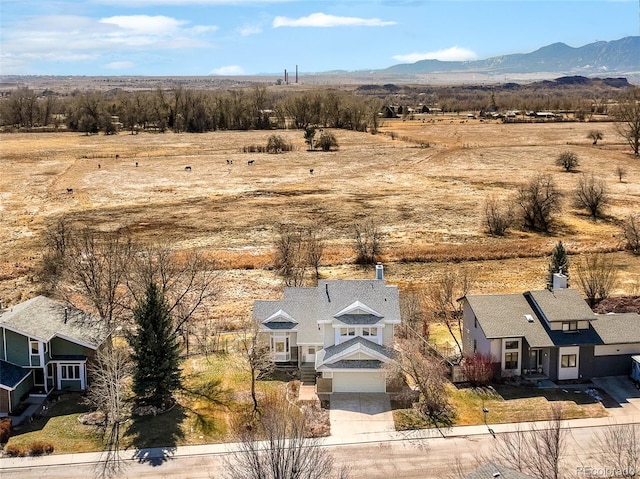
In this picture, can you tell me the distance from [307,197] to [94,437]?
5335 centimetres

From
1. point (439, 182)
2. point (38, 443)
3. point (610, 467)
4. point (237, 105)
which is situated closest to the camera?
point (610, 467)

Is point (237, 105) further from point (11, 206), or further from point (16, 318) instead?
point (16, 318)

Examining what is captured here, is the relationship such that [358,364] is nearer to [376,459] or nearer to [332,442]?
[332,442]

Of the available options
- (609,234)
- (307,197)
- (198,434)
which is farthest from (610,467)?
(307,197)

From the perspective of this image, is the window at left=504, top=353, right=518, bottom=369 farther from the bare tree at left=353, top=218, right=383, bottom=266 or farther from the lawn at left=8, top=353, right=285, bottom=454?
the bare tree at left=353, top=218, right=383, bottom=266

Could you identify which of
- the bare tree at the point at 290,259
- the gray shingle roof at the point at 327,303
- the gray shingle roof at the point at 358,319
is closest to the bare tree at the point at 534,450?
the gray shingle roof at the point at 358,319

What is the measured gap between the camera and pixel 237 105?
513ft

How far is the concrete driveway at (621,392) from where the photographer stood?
1072 inches

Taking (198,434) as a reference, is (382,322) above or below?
above

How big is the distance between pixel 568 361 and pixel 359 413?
34.8 ft

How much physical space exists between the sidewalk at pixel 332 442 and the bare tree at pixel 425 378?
98 centimetres

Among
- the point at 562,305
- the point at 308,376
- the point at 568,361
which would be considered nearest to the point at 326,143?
the point at 562,305

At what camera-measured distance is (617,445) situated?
69.7 feet

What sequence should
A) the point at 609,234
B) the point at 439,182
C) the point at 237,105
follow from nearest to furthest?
the point at 609,234 → the point at 439,182 → the point at 237,105
